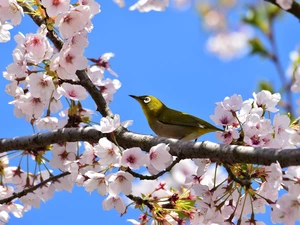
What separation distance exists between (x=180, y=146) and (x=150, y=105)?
1.80 m

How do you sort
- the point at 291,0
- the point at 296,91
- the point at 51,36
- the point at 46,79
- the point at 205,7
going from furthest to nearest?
1. the point at 205,7
2. the point at 51,36
3. the point at 46,79
4. the point at 296,91
5. the point at 291,0

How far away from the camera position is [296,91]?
2701mm

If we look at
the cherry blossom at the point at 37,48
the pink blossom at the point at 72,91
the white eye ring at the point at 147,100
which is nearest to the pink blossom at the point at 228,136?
the pink blossom at the point at 72,91

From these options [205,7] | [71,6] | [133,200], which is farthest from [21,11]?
[205,7]

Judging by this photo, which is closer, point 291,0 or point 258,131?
point 291,0

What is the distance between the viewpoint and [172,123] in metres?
4.23

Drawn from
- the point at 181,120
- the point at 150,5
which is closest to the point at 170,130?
the point at 181,120

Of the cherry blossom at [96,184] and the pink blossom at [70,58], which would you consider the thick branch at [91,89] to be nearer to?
the pink blossom at [70,58]

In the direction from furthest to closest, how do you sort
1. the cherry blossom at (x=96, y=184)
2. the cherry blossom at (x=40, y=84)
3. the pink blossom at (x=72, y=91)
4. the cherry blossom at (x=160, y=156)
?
the pink blossom at (x=72, y=91)
the cherry blossom at (x=40, y=84)
the cherry blossom at (x=96, y=184)
the cherry blossom at (x=160, y=156)

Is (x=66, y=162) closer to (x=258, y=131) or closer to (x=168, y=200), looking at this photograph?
(x=168, y=200)

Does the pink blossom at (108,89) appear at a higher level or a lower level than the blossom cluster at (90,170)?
higher

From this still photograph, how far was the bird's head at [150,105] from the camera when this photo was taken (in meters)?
4.65

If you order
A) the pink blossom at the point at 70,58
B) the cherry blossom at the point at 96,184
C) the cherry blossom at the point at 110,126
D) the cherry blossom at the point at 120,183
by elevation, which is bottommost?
the cherry blossom at the point at 120,183

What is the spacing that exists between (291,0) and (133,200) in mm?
1803
